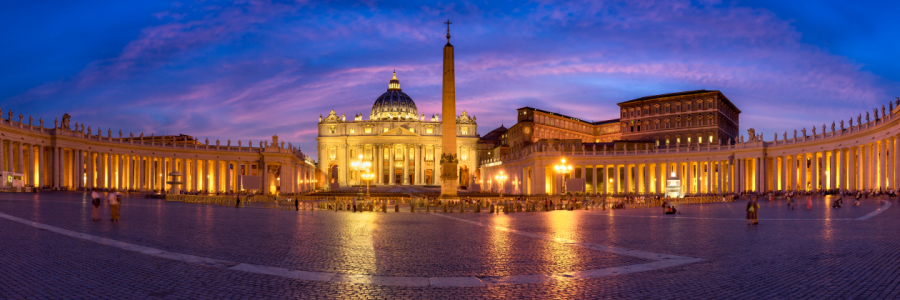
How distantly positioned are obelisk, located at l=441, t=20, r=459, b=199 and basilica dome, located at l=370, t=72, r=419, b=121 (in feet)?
316

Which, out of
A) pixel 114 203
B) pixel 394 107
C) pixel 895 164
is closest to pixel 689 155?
pixel 895 164

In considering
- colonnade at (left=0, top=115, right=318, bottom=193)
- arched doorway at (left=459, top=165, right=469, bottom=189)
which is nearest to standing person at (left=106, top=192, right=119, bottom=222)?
colonnade at (left=0, top=115, right=318, bottom=193)

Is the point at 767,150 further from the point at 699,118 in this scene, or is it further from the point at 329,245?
the point at 329,245

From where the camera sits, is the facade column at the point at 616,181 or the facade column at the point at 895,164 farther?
the facade column at the point at 616,181

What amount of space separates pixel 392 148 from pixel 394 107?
19.8 metres

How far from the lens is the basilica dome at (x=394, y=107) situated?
153m

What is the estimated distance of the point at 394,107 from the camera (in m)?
154

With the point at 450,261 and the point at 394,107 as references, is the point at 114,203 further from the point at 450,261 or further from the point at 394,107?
the point at 394,107

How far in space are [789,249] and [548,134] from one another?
3939 inches

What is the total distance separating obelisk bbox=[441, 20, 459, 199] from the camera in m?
50.7

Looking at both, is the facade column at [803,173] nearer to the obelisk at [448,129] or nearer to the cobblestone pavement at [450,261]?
the obelisk at [448,129]

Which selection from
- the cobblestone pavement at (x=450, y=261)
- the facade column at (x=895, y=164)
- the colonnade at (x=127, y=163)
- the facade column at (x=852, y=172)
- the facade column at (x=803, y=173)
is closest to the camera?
the cobblestone pavement at (x=450, y=261)

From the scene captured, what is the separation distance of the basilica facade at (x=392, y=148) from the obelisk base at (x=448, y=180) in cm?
8178

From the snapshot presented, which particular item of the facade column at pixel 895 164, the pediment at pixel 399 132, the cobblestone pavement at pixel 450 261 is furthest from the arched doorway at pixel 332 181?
the cobblestone pavement at pixel 450 261
